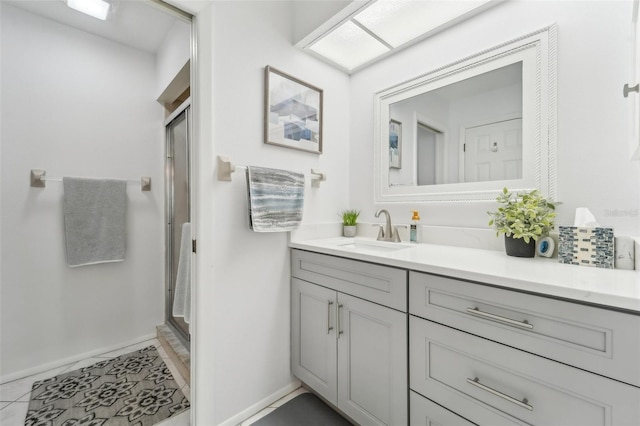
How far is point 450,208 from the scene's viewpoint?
61.0 inches

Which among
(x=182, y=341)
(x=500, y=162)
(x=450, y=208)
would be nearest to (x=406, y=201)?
(x=450, y=208)

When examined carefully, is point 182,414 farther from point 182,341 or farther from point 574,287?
point 574,287

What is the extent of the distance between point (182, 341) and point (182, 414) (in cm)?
72

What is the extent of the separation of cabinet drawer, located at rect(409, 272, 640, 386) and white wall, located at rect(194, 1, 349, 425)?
3.04 feet

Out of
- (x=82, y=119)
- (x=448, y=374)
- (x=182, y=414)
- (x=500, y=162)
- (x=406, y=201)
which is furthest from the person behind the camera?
(x=82, y=119)

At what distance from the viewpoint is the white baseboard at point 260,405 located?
4.56 feet

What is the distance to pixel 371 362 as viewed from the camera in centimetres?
121

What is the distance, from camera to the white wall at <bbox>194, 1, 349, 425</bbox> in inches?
51.4

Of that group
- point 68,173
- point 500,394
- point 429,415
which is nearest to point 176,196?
point 68,173

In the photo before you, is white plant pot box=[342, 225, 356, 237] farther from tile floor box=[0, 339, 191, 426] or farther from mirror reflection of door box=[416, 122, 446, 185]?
tile floor box=[0, 339, 191, 426]

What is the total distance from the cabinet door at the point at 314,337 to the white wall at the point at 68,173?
1523 mm

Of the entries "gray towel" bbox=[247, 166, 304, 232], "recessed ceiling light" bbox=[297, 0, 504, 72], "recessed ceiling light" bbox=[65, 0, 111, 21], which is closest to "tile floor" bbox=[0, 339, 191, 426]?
"gray towel" bbox=[247, 166, 304, 232]

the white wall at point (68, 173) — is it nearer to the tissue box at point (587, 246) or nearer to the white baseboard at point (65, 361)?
the white baseboard at point (65, 361)

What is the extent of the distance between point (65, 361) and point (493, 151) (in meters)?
3.18
